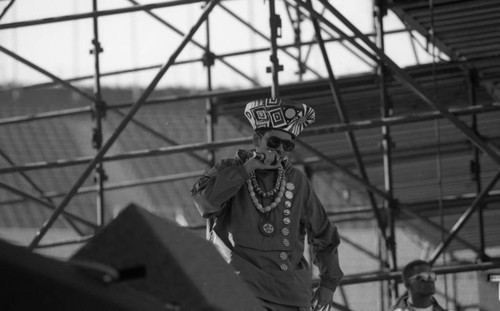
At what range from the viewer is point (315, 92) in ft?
33.5

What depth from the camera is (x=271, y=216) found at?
4609 millimetres

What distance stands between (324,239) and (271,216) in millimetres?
275

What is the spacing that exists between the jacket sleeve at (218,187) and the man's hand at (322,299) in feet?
1.67

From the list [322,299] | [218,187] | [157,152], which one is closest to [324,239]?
[322,299]

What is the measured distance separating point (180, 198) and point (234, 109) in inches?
344

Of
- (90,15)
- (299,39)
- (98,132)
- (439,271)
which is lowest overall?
(439,271)

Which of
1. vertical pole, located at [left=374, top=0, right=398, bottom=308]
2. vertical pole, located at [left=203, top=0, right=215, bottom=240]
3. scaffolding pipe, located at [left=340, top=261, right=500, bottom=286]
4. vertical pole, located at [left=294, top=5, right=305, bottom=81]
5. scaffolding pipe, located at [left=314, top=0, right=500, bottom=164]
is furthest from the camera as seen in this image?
vertical pole, located at [left=294, top=5, right=305, bottom=81]

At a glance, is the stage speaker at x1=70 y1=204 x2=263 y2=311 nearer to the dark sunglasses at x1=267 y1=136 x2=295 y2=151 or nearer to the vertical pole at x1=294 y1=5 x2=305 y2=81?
the dark sunglasses at x1=267 y1=136 x2=295 y2=151

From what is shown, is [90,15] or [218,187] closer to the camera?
[218,187]

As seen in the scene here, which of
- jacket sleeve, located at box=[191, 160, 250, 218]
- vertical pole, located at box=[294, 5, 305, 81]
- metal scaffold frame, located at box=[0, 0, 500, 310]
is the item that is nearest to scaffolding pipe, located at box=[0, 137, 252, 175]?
metal scaffold frame, located at box=[0, 0, 500, 310]

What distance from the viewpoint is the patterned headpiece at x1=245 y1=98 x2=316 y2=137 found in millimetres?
4652

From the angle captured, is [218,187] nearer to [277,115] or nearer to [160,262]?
[277,115]

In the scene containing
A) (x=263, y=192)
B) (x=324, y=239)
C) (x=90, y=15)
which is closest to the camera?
(x=263, y=192)

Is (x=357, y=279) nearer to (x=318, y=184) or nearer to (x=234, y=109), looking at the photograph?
(x=234, y=109)
